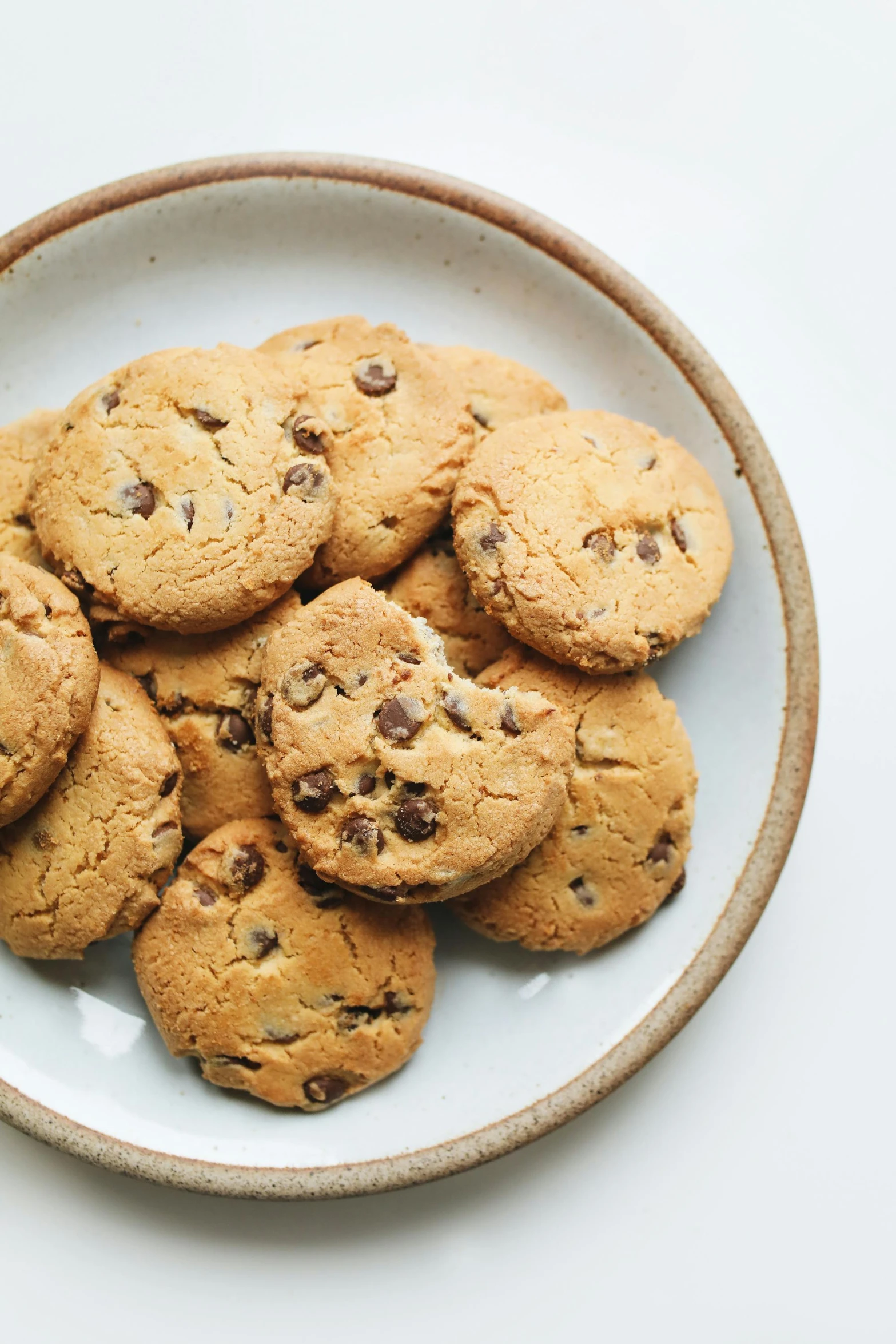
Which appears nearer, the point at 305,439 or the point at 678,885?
the point at 305,439

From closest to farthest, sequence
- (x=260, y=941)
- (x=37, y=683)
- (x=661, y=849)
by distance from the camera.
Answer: (x=37, y=683) < (x=260, y=941) < (x=661, y=849)

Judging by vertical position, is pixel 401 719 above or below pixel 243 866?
above

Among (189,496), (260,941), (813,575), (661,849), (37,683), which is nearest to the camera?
(37,683)

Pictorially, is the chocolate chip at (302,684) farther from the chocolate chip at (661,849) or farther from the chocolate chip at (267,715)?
the chocolate chip at (661,849)

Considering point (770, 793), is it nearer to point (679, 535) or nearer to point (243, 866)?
point (679, 535)

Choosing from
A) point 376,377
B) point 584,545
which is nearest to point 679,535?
point 584,545

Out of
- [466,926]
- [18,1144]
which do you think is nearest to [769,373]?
[466,926]

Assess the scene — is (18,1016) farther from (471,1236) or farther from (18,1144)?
(471,1236)

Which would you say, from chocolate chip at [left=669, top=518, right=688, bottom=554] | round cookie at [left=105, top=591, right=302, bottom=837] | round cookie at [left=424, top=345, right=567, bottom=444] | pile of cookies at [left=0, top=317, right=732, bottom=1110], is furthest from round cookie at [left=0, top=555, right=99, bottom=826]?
chocolate chip at [left=669, top=518, right=688, bottom=554]
